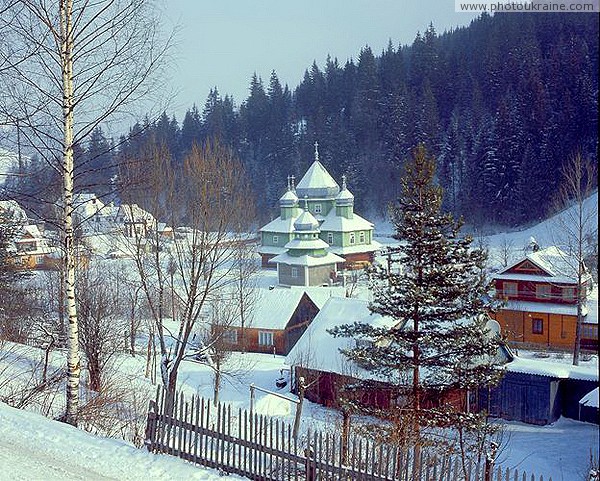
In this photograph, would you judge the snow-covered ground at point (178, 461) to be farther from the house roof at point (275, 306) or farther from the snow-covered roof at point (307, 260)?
the snow-covered roof at point (307, 260)

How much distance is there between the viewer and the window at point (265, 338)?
75.5 ft

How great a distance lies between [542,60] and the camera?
1964 inches

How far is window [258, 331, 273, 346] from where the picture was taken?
23.0 meters

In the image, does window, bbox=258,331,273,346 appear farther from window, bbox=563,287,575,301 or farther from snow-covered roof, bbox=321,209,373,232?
snow-covered roof, bbox=321,209,373,232

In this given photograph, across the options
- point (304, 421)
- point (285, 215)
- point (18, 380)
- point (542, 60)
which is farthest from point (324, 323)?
point (542, 60)

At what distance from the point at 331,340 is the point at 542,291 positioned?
9398mm

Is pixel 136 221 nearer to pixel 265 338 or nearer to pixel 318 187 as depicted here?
pixel 265 338

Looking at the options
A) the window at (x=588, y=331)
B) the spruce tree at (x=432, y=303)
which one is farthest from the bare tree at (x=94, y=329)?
the window at (x=588, y=331)

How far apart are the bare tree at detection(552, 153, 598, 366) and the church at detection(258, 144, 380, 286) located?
33.1 ft

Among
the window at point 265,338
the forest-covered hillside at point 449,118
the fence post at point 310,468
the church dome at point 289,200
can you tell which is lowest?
the window at point 265,338

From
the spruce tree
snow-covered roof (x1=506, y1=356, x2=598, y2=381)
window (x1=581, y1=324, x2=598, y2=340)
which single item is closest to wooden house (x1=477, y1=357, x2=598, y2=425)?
snow-covered roof (x1=506, y1=356, x2=598, y2=381)

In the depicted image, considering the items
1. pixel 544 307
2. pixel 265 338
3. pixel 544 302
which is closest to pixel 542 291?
pixel 544 302

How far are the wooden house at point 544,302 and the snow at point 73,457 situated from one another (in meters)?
17.3

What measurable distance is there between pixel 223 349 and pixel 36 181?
9.85 metres
